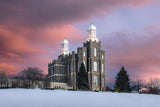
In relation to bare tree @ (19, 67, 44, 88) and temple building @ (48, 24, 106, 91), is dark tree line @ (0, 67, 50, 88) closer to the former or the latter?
bare tree @ (19, 67, 44, 88)

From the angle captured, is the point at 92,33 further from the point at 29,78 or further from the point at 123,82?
the point at 123,82

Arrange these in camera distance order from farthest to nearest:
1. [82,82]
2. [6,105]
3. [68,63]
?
[68,63] < [82,82] < [6,105]

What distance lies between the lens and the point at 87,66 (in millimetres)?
86750

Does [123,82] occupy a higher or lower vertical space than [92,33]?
lower

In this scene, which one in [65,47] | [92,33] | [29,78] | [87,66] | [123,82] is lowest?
[123,82]

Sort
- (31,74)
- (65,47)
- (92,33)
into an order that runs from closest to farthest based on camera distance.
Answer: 1. (31,74)
2. (92,33)
3. (65,47)

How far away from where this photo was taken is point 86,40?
91875 mm

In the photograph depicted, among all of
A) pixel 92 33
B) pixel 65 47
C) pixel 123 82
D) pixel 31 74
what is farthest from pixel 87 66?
pixel 123 82

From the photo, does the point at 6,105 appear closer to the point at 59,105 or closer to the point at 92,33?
the point at 59,105

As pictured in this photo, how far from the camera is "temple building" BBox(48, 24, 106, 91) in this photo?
85438 millimetres

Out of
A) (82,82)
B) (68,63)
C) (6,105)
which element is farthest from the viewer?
(68,63)

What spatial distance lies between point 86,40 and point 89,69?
1212 cm

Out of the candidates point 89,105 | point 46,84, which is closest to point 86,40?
point 46,84

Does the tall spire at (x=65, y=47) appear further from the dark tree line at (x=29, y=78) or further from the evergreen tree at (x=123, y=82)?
the evergreen tree at (x=123, y=82)
